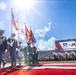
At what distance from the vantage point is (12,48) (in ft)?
42.0

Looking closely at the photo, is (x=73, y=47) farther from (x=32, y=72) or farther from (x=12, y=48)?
(x=32, y=72)

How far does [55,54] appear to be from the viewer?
87.1ft

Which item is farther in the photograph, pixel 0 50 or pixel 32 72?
pixel 0 50

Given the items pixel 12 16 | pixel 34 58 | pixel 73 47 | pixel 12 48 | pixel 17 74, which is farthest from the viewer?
pixel 73 47

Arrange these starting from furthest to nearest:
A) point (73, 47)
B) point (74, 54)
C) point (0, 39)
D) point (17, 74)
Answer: point (73, 47)
point (74, 54)
point (0, 39)
point (17, 74)

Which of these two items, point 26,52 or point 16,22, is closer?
point 26,52

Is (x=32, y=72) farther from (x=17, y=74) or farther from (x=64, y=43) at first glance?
(x=64, y=43)

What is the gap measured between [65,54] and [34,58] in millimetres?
10123

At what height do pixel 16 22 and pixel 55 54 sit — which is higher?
pixel 16 22

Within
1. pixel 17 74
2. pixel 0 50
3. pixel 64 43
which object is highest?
pixel 64 43

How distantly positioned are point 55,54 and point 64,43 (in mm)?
6223

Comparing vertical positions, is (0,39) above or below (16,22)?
below

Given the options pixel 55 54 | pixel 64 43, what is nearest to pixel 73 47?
pixel 64 43

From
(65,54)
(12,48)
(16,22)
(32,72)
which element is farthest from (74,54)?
(32,72)
